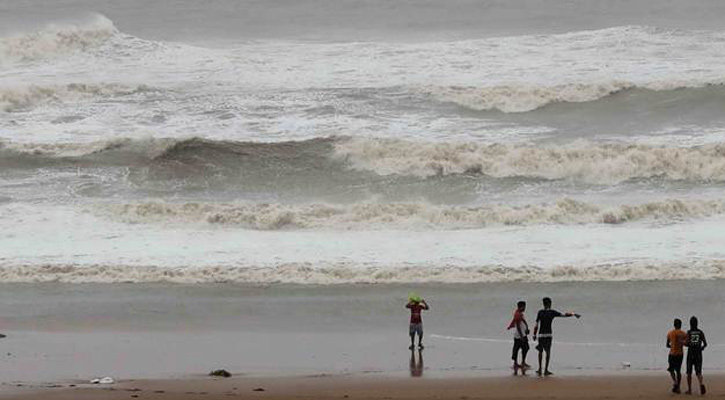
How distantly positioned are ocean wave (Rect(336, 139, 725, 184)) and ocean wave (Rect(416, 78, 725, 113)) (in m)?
3.57

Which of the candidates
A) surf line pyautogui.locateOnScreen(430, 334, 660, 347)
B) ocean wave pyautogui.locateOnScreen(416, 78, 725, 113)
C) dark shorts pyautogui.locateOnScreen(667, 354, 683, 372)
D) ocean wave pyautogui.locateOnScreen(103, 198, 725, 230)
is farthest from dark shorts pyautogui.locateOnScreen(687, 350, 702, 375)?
ocean wave pyautogui.locateOnScreen(416, 78, 725, 113)

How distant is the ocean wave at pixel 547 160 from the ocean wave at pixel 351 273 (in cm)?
708

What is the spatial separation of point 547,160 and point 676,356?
14.4 meters

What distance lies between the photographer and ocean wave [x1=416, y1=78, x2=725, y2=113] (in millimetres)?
33656

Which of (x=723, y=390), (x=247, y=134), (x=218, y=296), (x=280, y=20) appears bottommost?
(x=723, y=390)

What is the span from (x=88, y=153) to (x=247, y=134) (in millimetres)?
3547

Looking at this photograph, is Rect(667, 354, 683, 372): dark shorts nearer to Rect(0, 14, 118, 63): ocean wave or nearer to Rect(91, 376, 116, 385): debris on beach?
Rect(91, 376, 116, 385): debris on beach

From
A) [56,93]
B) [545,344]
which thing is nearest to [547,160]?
[56,93]

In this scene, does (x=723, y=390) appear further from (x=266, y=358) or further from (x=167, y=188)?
(x=167, y=188)

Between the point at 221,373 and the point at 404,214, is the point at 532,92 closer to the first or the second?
the point at 404,214

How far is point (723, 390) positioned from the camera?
1487 cm

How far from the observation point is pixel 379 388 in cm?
1508

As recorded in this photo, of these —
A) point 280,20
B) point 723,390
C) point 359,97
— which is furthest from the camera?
point 280,20

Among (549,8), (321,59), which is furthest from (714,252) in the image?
(549,8)
